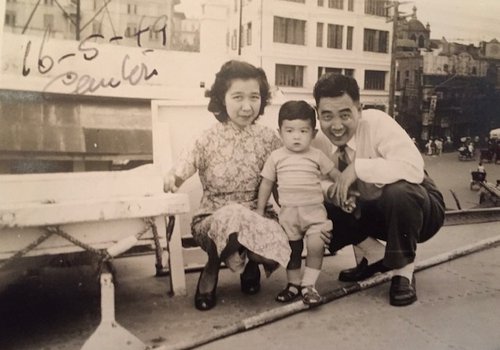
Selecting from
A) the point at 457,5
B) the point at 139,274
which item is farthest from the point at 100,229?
the point at 457,5

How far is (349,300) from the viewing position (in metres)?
1.40

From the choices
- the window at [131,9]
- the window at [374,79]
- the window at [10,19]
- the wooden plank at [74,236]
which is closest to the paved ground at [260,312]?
the wooden plank at [74,236]

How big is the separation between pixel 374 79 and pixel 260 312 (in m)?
0.83

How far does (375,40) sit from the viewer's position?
5.53 ft

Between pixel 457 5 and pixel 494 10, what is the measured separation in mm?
139

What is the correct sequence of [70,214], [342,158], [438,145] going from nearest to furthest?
[70,214]
[342,158]
[438,145]

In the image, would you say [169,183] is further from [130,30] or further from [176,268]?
[130,30]

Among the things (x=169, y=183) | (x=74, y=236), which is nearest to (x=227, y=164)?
(x=169, y=183)

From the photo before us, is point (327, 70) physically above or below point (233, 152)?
above

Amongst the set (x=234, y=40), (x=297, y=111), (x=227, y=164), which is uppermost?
(x=234, y=40)

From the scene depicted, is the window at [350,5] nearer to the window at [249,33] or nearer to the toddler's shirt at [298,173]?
the window at [249,33]

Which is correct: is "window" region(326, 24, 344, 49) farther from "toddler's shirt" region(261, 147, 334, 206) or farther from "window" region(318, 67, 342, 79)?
"toddler's shirt" region(261, 147, 334, 206)

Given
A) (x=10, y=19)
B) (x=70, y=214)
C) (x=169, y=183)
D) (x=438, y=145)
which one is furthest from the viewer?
(x=438, y=145)

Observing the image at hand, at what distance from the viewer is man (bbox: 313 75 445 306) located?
140 centimetres
